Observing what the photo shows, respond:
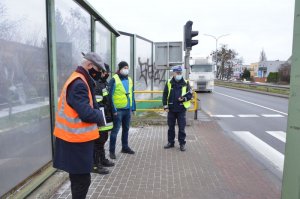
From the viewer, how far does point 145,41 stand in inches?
467

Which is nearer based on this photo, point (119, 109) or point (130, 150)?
point (119, 109)

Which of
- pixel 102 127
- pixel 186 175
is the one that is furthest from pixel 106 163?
pixel 186 175

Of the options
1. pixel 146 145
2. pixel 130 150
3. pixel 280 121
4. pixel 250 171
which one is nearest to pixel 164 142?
pixel 146 145

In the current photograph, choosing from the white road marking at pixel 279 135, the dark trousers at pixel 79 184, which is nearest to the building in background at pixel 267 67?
the white road marking at pixel 279 135

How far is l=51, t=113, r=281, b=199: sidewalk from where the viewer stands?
13.1 ft

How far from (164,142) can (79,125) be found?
435 centimetres

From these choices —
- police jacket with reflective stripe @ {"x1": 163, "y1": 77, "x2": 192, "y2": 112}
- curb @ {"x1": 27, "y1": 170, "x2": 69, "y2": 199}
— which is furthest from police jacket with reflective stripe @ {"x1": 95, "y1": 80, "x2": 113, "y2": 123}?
police jacket with reflective stripe @ {"x1": 163, "y1": 77, "x2": 192, "y2": 112}

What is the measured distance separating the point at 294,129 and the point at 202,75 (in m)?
23.4

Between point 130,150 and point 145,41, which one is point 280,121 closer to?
point 145,41

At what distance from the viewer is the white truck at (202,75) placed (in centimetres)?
2539

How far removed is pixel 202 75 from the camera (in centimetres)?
2536

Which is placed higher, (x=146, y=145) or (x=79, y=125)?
(x=79, y=125)

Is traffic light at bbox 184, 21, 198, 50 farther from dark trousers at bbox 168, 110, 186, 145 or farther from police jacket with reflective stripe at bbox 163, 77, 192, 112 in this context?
dark trousers at bbox 168, 110, 186, 145

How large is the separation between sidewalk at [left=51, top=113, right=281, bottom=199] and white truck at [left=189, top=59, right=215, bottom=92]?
18945 mm
